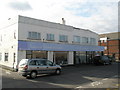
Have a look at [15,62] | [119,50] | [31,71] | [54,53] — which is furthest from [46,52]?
[119,50]

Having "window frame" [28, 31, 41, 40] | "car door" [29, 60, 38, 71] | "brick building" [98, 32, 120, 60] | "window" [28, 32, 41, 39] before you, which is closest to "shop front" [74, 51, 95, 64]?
"window frame" [28, 31, 41, 40]

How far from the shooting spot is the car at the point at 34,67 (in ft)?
37.8

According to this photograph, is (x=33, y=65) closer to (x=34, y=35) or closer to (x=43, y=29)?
(x=34, y=35)

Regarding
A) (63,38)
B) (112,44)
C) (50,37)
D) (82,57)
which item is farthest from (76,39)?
(112,44)

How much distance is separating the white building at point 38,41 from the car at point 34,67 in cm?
462

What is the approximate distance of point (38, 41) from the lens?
18.5m

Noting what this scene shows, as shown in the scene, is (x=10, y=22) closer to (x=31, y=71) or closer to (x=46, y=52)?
(x=46, y=52)

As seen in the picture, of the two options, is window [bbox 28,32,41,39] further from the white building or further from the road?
the road

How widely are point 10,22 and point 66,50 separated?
957 cm

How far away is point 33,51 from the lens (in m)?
18.2

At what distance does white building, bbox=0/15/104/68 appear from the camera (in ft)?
56.4

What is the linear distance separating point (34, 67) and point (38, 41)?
7.11 meters

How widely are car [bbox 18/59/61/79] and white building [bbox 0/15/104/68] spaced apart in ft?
15.2

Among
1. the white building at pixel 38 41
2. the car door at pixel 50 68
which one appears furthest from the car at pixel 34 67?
the white building at pixel 38 41
